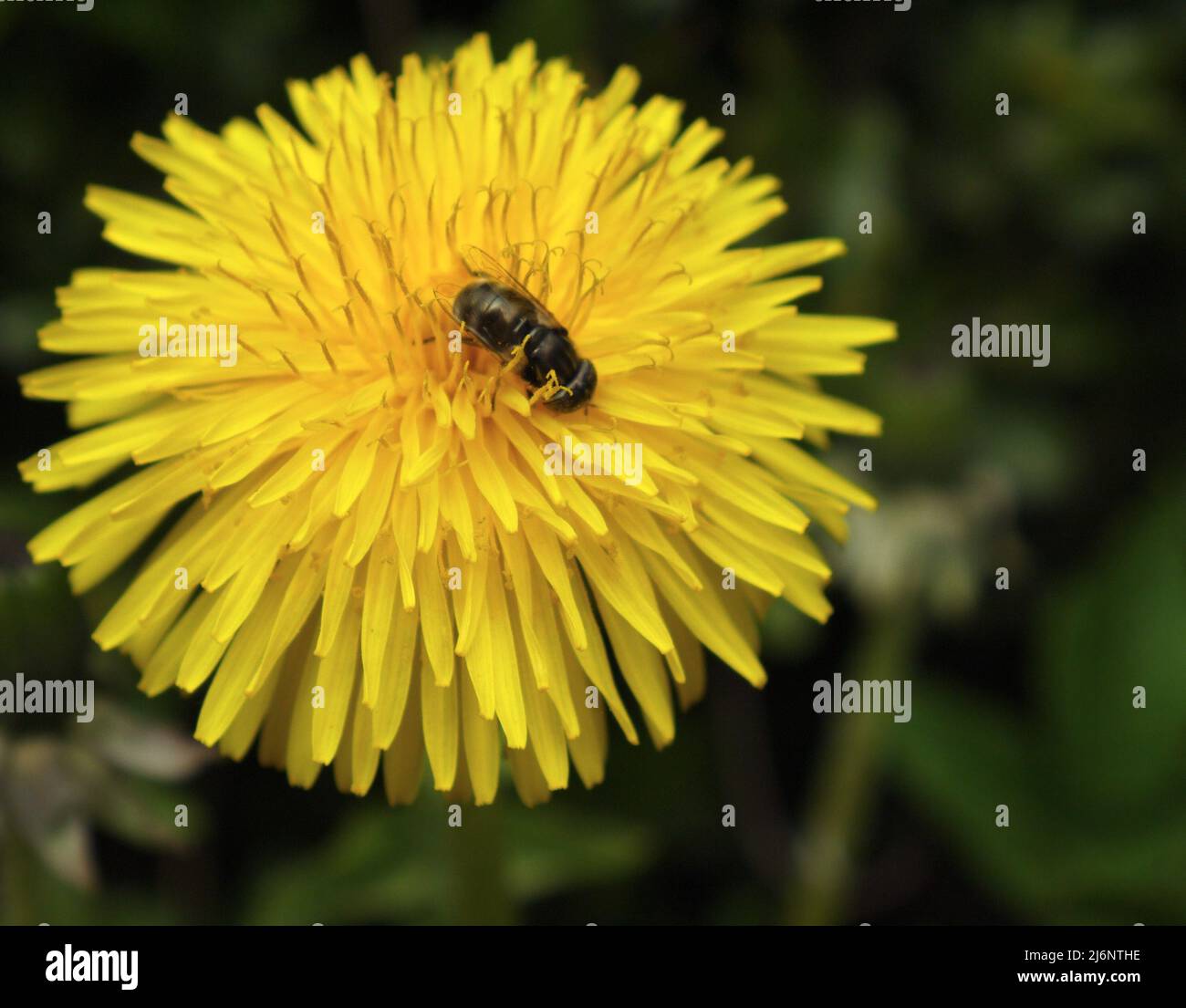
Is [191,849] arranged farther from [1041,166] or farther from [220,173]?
[1041,166]

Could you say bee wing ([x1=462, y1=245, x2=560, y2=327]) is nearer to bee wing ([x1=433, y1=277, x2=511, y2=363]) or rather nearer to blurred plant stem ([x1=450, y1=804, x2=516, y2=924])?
bee wing ([x1=433, y1=277, x2=511, y2=363])

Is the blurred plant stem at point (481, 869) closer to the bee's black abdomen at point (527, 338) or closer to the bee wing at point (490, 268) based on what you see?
the bee's black abdomen at point (527, 338)

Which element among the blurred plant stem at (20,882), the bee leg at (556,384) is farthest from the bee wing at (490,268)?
the blurred plant stem at (20,882)

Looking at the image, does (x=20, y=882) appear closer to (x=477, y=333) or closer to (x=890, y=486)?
(x=477, y=333)

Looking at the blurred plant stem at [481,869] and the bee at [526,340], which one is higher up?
the bee at [526,340]

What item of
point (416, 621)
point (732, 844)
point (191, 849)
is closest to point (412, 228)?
point (416, 621)
